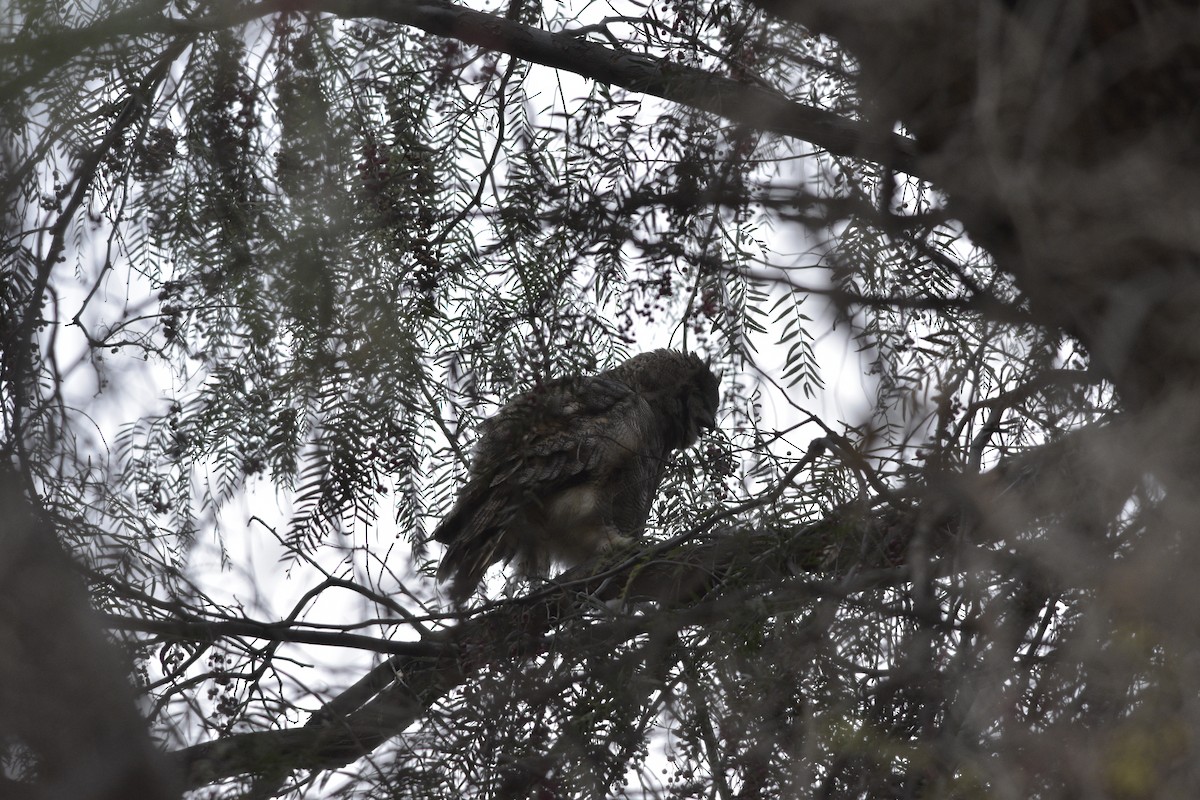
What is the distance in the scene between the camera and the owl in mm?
3307

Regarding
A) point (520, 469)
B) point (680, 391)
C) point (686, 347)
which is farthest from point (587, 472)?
point (686, 347)

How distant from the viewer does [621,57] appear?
8.08ft

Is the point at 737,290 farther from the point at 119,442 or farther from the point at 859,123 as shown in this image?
the point at 119,442

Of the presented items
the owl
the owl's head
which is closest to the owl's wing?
the owl

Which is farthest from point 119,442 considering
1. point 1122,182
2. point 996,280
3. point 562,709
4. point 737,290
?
point 1122,182

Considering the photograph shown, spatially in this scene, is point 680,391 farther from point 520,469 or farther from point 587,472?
point 520,469

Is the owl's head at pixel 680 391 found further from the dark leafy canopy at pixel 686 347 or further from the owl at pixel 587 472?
the dark leafy canopy at pixel 686 347

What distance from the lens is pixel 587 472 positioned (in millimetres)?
3779

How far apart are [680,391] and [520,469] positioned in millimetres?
1040

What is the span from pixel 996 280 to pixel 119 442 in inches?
71.3

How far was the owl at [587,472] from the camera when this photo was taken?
3.31 metres

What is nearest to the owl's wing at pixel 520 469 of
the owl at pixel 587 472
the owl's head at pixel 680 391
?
the owl at pixel 587 472

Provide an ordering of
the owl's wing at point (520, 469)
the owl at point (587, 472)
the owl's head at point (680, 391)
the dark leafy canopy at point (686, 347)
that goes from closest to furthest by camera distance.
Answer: the dark leafy canopy at point (686, 347), the owl's wing at point (520, 469), the owl at point (587, 472), the owl's head at point (680, 391)

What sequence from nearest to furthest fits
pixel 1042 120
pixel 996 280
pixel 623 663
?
pixel 1042 120
pixel 996 280
pixel 623 663
